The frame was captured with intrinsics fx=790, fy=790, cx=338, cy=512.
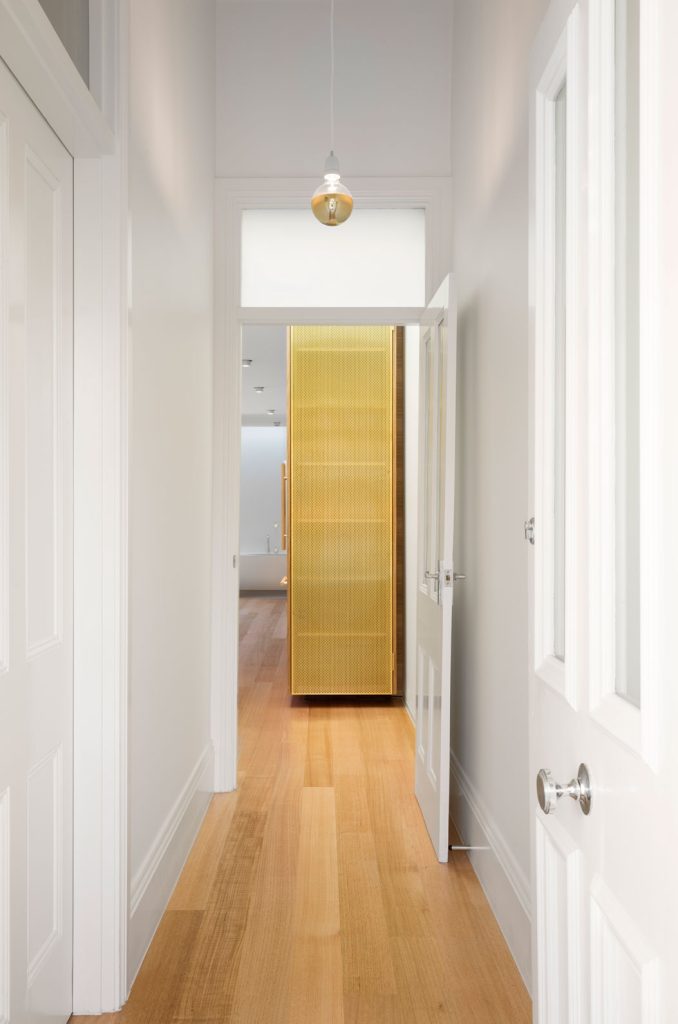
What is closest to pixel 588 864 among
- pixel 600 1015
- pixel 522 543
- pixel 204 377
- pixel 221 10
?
pixel 600 1015

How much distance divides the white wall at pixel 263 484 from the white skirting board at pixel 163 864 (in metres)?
9.36

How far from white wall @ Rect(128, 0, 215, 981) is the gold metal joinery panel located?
5.28 ft

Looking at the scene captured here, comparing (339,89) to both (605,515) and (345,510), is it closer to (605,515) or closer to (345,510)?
(345,510)

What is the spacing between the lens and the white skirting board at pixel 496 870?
208 centimetres

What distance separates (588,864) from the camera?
3.13ft

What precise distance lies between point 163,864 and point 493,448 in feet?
5.50

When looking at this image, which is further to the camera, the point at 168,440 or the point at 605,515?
the point at 168,440

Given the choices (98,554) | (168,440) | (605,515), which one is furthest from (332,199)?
(605,515)

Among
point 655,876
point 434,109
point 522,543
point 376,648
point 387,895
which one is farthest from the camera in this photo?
point 376,648

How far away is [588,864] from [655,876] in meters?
0.22

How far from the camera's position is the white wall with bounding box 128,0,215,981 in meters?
2.14

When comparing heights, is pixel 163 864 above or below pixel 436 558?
below

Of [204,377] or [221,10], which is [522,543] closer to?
[204,377]

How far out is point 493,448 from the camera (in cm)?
261
